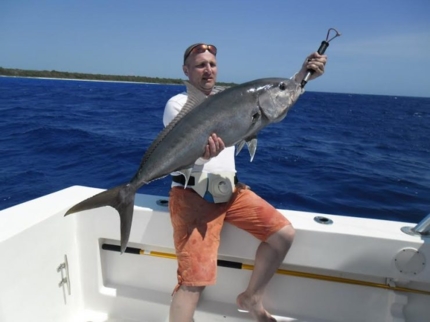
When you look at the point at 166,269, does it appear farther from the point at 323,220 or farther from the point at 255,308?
the point at 323,220

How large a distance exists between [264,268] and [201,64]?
5.53ft

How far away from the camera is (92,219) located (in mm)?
2844

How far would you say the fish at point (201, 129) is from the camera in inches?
83.5

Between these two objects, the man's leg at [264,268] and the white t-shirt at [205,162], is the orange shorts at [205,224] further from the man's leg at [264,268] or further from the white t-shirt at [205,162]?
the white t-shirt at [205,162]

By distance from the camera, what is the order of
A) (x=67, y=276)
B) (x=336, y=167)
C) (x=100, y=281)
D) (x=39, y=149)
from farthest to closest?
(x=39, y=149), (x=336, y=167), (x=100, y=281), (x=67, y=276)

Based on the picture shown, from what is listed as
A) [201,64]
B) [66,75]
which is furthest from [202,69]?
[66,75]

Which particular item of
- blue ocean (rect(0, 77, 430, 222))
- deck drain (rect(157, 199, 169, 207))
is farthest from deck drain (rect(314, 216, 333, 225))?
blue ocean (rect(0, 77, 430, 222))

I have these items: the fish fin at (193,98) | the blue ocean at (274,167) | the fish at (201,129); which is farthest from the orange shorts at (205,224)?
the blue ocean at (274,167)

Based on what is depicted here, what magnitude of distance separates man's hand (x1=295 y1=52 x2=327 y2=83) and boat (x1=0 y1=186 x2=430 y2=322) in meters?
1.13

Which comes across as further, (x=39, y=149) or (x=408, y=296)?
(x=39, y=149)

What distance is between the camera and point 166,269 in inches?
117

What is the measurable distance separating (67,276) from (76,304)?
321mm

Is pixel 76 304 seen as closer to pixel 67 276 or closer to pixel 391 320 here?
pixel 67 276

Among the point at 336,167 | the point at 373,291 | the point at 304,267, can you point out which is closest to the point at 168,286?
the point at 304,267
